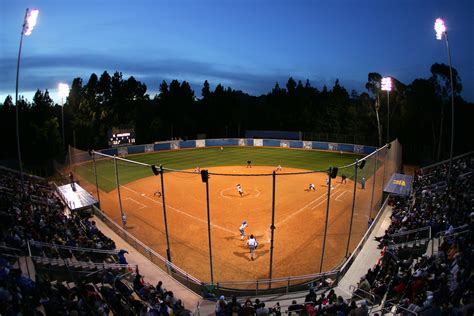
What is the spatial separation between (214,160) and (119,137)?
14.4m

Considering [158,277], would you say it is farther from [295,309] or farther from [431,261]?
[431,261]

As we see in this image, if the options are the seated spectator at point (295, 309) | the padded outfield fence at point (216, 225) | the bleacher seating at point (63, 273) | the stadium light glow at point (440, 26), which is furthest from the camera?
the stadium light glow at point (440, 26)

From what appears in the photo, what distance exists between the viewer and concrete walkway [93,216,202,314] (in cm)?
1371

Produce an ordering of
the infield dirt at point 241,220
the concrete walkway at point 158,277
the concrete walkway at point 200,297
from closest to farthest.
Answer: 1. the concrete walkway at point 200,297
2. the concrete walkway at point 158,277
3. the infield dirt at point 241,220

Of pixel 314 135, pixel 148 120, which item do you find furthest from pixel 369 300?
pixel 148 120

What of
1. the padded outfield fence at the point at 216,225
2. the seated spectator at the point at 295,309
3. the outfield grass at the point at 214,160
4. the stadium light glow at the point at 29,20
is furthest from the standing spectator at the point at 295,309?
the outfield grass at the point at 214,160

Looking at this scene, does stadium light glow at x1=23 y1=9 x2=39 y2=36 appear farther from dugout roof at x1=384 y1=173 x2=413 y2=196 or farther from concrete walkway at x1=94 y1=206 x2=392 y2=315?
dugout roof at x1=384 y1=173 x2=413 y2=196

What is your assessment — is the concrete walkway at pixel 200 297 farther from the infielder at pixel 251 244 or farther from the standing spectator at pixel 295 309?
the infielder at pixel 251 244

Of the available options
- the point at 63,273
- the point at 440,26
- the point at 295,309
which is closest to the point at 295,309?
the point at 295,309

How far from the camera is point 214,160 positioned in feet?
169

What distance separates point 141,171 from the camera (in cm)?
4253

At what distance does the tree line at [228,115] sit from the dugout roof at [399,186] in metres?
25.7

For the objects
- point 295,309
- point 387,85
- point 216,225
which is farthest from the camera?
point 387,85

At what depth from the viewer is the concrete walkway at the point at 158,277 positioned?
13.7 meters
